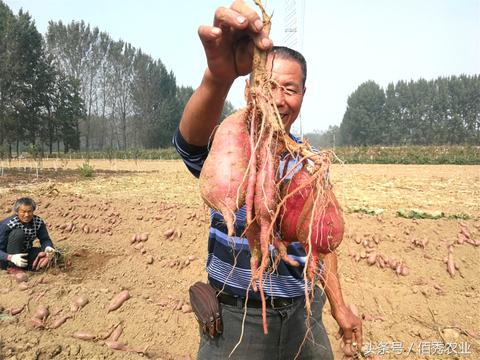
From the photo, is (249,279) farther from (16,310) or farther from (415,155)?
(415,155)

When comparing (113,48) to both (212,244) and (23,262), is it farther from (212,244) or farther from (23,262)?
(212,244)

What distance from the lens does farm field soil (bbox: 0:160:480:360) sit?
3.38 m

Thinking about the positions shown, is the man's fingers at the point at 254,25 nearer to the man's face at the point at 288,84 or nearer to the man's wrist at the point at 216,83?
the man's wrist at the point at 216,83

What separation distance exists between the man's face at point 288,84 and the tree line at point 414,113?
201 feet

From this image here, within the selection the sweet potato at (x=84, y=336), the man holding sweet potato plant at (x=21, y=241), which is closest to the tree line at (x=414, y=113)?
the man holding sweet potato plant at (x=21, y=241)

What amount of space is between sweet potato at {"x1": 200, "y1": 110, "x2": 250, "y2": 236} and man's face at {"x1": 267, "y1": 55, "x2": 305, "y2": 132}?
27 cm

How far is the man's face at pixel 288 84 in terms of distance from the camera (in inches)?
60.6

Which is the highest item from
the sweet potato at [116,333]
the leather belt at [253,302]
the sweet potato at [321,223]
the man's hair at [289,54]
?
the man's hair at [289,54]

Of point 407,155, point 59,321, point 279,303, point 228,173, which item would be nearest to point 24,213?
point 59,321

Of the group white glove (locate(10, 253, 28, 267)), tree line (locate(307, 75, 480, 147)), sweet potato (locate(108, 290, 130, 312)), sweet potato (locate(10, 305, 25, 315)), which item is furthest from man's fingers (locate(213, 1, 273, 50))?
tree line (locate(307, 75, 480, 147))

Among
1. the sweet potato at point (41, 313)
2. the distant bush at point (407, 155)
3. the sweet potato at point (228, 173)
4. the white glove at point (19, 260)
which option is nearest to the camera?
the sweet potato at point (228, 173)

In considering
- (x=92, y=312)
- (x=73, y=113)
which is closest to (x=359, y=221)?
(x=92, y=312)

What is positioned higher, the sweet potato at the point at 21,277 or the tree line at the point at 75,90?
the tree line at the point at 75,90

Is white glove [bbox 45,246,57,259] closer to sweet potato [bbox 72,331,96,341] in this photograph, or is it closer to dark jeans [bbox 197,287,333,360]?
sweet potato [bbox 72,331,96,341]
